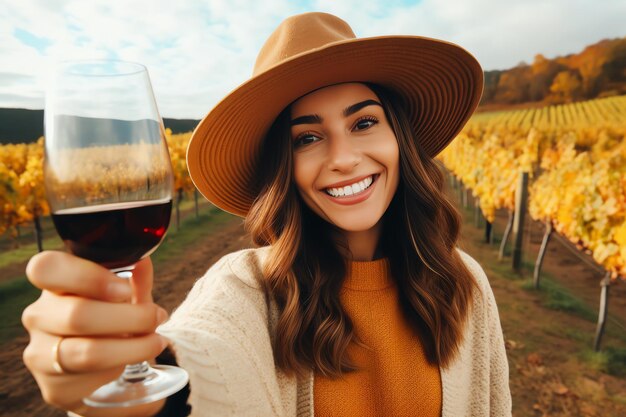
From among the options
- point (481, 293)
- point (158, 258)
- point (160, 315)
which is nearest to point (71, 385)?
point (160, 315)

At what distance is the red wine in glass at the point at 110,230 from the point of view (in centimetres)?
73

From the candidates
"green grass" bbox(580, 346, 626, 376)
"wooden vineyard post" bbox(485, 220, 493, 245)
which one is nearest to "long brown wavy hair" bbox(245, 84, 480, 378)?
"green grass" bbox(580, 346, 626, 376)

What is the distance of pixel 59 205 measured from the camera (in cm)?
71

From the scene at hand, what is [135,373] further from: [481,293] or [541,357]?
[541,357]

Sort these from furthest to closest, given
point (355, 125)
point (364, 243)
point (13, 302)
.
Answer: point (13, 302), point (364, 243), point (355, 125)

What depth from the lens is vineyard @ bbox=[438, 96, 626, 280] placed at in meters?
5.23

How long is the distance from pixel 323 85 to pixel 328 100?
2.3 inches

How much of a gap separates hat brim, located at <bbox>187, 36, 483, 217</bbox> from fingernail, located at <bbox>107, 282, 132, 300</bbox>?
939 millimetres

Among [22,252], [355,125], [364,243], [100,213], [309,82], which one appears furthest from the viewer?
[22,252]

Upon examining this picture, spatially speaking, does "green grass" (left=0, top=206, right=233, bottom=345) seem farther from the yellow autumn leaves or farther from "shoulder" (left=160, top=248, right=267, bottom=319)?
"shoulder" (left=160, top=248, right=267, bottom=319)

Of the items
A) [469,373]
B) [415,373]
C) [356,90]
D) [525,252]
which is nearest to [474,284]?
[469,373]

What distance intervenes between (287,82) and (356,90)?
1.02 ft

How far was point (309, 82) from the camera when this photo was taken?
5.11 ft

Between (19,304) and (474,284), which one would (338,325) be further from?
(19,304)
